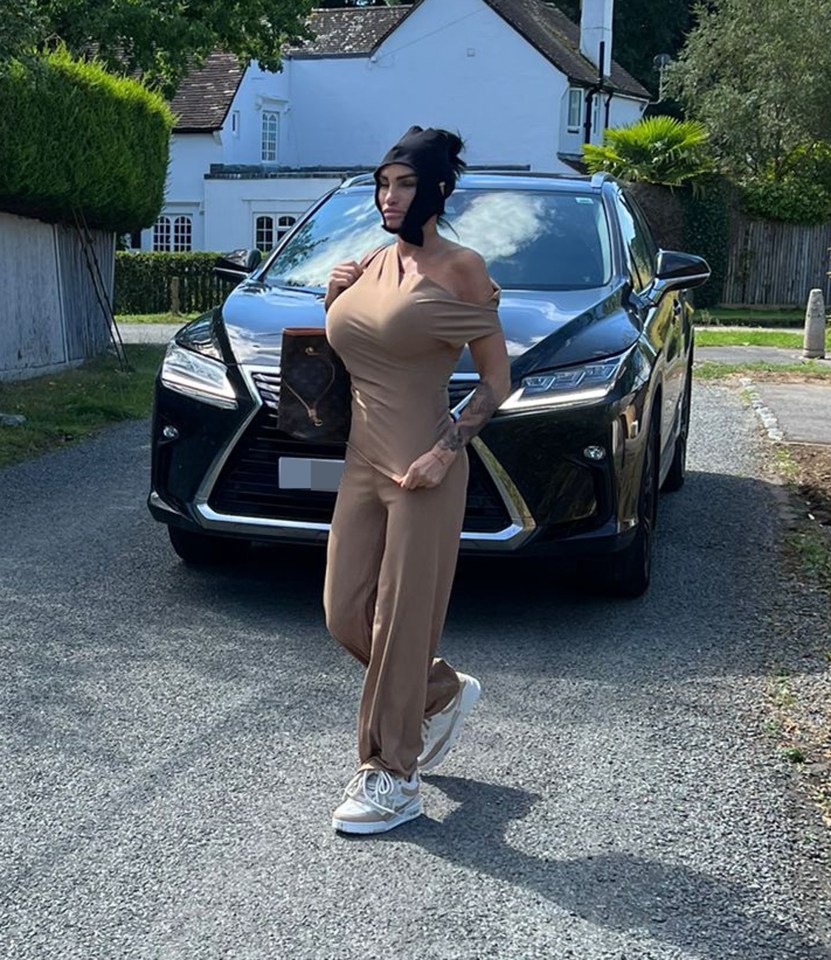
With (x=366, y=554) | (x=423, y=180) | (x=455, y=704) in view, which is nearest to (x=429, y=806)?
(x=455, y=704)

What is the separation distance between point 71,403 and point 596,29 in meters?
36.9

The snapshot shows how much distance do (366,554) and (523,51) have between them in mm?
42207

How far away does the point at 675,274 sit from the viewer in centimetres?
717

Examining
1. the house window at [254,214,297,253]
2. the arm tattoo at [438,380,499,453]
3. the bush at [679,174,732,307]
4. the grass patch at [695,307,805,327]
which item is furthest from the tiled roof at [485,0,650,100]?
the arm tattoo at [438,380,499,453]

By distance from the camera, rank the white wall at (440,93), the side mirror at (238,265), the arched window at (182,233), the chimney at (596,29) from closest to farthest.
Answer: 1. the side mirror at (238,265)
2. the white wall at (440,93)
3. the arched window at (182,233)
4. the chimney at (596,29)

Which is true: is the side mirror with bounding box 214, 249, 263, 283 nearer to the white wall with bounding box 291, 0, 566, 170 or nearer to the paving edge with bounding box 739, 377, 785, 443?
the paving edge with bounding box 739, 377, 785, 443

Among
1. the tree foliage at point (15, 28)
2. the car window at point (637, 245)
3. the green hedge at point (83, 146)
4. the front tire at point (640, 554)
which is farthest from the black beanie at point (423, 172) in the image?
the green hedge at point (83, 146)

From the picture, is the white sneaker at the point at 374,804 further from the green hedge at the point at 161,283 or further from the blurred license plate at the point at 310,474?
the green hedge at the point at 161,283

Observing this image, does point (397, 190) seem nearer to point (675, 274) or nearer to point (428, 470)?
point (428, 470)

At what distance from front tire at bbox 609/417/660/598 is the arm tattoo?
7.55 ft

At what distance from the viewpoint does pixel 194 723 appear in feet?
15.3

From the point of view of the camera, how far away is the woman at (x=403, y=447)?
3.68 metres

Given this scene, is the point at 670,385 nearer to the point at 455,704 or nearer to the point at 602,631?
the point at 602,631

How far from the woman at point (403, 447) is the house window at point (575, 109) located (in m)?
41.7
